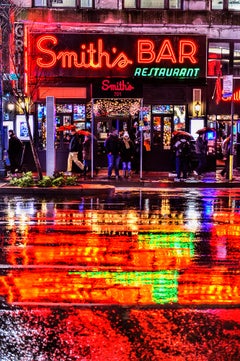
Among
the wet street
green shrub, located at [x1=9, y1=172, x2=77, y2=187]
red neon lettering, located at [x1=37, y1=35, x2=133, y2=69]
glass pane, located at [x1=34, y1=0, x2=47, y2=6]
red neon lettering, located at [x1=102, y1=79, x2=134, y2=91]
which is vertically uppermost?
glass pane, located at [x1=34, y1=0, x2=47, y2=6]

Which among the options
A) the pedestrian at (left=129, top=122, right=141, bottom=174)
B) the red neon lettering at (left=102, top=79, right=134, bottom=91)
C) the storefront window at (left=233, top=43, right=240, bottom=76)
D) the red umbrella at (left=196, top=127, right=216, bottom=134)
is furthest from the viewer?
the storefront window at (left=233, top=43, right=240, bottom=76)

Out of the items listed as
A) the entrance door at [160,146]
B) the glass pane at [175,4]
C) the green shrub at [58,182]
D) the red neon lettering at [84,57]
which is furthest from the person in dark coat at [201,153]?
the green shrub at [58,182]

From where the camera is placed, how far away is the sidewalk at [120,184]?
20.3 metres

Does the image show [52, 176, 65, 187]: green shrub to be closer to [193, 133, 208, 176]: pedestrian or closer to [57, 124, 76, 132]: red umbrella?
[57, 124, 76, 132]: red umbrella

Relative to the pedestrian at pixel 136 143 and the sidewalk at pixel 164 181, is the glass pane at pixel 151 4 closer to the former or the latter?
the pedestrian at pixel 136 143

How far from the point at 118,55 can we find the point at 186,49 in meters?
3.21

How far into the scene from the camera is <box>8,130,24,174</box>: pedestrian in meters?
27.2

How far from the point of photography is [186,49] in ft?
99.1

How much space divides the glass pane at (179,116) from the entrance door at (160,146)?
0.63 feet

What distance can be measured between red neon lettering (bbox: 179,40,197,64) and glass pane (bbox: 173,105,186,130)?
2.13 meters

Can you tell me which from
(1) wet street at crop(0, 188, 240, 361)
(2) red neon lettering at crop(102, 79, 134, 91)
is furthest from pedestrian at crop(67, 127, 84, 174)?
(1) wet street at crop(0, 188, 240, 361)

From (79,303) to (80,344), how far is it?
1.42 metres

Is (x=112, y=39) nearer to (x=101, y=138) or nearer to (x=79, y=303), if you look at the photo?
(x=101, y=138)

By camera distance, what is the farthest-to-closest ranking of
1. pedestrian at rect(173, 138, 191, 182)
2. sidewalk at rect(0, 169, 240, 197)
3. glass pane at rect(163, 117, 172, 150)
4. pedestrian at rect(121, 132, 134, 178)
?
glass pane at rect(163, 117, 172, 150)
pedestrian at rect(121, 132, 134, 178)
pedestrian at rect(173, 138, 191, 182)
sidewalk at rect(0, 169, 240, 197)
